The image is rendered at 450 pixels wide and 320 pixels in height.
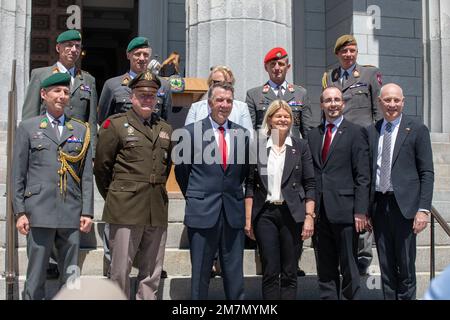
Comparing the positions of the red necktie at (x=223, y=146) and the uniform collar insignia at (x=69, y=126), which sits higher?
the uniform collar insignia at (x=69, y=126)

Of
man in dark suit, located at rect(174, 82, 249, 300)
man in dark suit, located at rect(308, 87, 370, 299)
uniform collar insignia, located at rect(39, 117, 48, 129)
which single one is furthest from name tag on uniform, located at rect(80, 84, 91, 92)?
man in dark suit, located at rect(308, 87, 370, 299)

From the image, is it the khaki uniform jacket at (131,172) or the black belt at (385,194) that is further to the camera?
the black belt at (385,194)

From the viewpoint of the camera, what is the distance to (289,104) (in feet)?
19.1

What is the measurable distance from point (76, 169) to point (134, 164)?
17.2 inches

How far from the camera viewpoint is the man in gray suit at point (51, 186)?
454 cm

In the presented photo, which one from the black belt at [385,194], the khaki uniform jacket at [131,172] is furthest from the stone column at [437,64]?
the khaki uniform jacket at [131,172]

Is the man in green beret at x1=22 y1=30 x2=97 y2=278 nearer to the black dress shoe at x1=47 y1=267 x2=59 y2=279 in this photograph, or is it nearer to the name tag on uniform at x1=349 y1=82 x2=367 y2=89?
the black dress shoe at x1=47 y1=267 x2=59 y2=279

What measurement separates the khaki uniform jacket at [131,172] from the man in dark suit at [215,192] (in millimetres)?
198

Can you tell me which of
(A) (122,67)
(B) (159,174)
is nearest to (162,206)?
(B) (159,174)

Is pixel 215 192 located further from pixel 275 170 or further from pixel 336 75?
pixel 336 75

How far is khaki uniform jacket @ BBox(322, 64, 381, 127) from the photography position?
5859mm

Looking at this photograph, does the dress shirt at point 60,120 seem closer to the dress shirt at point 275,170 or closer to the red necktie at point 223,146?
the red necktie at point 223,146

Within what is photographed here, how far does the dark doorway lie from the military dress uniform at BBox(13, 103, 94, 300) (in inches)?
403
